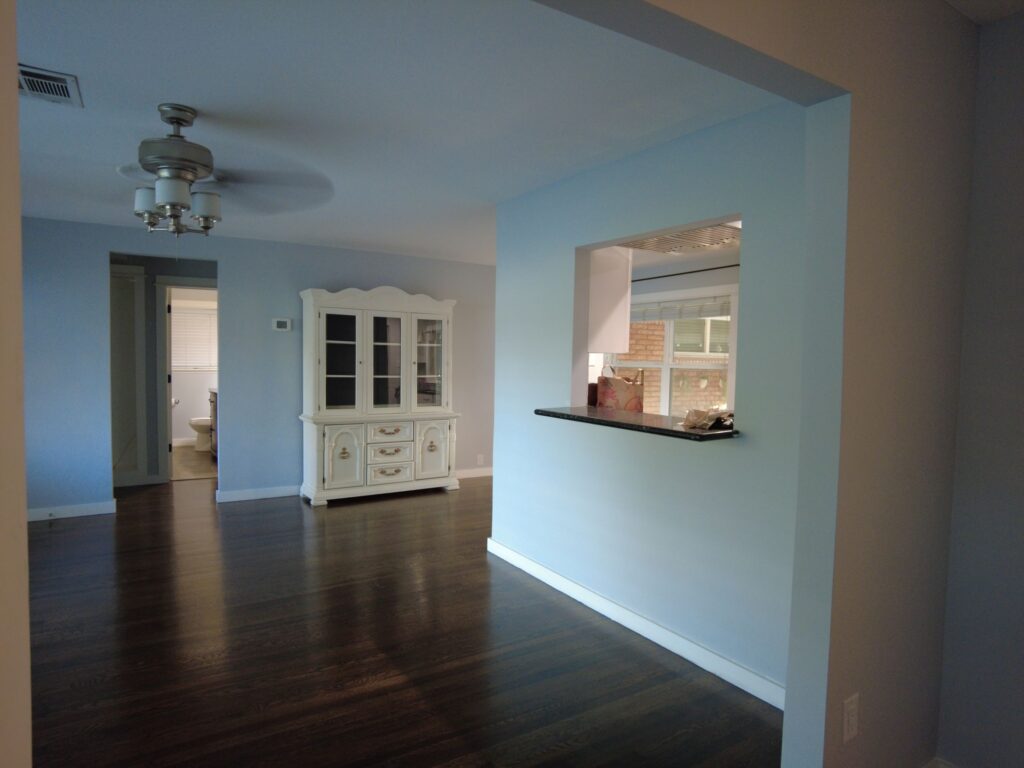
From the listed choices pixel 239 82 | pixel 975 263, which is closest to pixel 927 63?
pixel 975 263

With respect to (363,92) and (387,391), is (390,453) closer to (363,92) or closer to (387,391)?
(387,391)

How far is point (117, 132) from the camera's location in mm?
2783

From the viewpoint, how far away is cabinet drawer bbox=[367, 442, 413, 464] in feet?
18.1

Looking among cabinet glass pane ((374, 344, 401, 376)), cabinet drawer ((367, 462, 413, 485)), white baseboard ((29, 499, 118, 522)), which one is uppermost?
cabinet glass pane ((374, 344, 401, 376))

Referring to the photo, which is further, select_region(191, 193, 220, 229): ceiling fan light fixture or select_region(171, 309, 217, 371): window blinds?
select_region(171, 309, 217, 371): window blinds

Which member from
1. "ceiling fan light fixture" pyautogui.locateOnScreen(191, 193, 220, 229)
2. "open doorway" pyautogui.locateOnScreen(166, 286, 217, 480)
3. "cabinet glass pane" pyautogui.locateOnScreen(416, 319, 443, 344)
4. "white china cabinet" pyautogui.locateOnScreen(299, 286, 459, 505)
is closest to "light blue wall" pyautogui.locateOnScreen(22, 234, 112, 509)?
"white china cabinet" pyautogui.locateOnScreen(299, 286, 459, 505)

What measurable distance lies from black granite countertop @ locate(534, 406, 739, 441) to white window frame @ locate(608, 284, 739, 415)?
2.49 m

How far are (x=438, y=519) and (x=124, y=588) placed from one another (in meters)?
2.21

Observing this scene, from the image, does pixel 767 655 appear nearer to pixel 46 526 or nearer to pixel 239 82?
pixel 239 82

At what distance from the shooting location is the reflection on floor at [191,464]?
6.55 meters

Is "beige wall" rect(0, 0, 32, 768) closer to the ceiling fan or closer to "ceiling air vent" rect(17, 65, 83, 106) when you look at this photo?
"ceiling air vent" rect(17, 65, 83, 106)

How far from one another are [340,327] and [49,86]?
10.5 feet

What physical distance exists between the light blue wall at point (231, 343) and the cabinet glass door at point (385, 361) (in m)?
0.61

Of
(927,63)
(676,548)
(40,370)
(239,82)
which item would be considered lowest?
(676,548)
